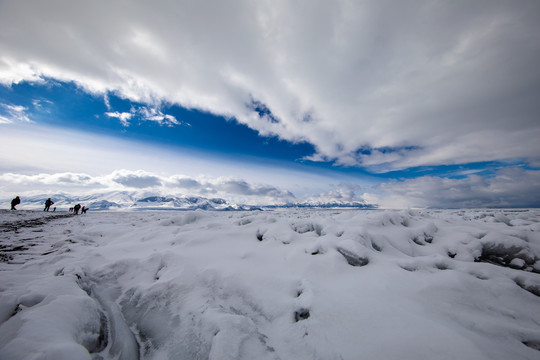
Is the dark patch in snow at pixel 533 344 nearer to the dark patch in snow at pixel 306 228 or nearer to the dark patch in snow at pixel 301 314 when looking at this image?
the dark patch in snow at pixel 301 314

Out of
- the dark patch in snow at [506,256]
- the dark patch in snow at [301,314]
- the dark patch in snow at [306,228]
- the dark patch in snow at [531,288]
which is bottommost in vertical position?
the dark patch in snow at [301,314]

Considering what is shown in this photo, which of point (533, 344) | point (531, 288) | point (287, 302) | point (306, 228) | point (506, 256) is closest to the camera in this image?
point (533, 344)

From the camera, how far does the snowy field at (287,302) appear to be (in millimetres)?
2283

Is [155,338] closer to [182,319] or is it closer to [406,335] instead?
[182,319]

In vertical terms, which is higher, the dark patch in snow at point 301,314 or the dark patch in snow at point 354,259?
the dark patch in snow at point 354,259

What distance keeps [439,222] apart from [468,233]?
1.21m

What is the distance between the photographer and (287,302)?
128 inches

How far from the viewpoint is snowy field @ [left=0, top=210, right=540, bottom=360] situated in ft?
7.49

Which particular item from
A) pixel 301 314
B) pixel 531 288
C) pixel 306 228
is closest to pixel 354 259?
pixel 301 314

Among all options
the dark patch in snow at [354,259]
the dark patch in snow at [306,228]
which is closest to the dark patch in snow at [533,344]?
the dark patch in snow at [354,259]

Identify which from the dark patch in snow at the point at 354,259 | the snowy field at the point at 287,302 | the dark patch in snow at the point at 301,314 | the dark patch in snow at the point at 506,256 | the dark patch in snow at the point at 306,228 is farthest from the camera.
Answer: the dark patch in snow at the point at 306,228

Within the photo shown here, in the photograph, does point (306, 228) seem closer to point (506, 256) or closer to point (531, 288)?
point (531, 288)

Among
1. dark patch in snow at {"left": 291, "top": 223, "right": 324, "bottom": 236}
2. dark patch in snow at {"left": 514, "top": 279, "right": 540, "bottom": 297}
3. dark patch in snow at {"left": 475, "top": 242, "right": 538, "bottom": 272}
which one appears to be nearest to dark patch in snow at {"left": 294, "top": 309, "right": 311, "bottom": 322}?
dark patch in snow at {"left": 291, "top": 223, "right": 324, "bottom": 236}

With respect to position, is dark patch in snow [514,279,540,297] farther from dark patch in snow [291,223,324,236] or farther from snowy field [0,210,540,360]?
dark patch in snow [291,223,324,236]
